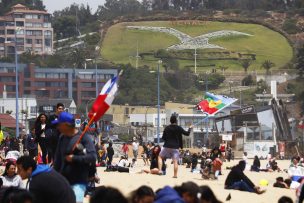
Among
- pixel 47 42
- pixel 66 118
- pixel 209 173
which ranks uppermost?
pixel 47 42

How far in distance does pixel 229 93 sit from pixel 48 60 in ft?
130

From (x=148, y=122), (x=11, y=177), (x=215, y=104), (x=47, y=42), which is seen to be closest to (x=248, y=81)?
(x=148, y=122)

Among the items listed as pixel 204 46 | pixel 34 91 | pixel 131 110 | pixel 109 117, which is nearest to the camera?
pixel 109 117

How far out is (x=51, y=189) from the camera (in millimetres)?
10641

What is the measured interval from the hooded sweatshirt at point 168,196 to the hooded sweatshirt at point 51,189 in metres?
0.85

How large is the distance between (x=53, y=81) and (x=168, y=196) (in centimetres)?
12139

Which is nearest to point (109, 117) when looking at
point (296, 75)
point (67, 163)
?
point (296, 75)

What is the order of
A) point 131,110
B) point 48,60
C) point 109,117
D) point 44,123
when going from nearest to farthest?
1. point 44,123
2. point 109,117
3. point 131,110
4. point 48,60

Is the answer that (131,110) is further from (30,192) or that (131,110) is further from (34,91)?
(30,192)

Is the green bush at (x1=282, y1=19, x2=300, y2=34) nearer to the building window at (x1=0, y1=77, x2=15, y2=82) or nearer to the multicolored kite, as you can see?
the building window at (x1=0, y1=77, x2=15, y2=82)

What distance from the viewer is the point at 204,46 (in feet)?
538

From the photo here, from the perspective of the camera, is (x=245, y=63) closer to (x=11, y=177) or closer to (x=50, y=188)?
(x=11, y=177)

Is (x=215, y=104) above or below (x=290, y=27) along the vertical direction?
below

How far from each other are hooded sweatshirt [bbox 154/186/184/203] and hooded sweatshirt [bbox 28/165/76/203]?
0.85 m
